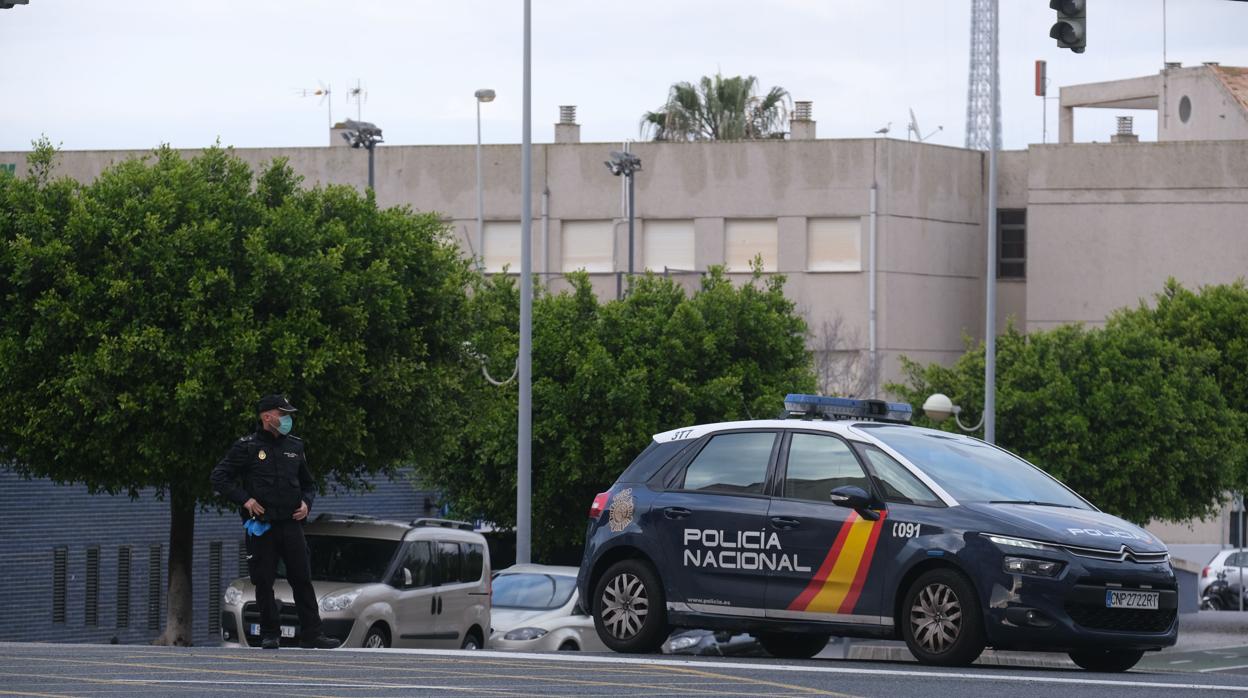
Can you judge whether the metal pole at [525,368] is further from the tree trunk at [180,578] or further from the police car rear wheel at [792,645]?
the police car rear wheel at [792,645]

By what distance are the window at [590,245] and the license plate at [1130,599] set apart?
46.3 m

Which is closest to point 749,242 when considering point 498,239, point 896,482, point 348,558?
point 498,239

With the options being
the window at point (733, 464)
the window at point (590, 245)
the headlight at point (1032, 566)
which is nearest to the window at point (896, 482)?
the headlight at point (1032, 566)

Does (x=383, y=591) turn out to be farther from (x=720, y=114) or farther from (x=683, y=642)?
(x=720, y=114)

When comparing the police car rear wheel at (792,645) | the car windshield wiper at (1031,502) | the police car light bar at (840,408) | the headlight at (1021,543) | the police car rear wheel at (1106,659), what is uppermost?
the police car light bar at (840,408)

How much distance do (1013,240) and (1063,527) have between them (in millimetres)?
49928

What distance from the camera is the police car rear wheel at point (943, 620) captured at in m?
12.1

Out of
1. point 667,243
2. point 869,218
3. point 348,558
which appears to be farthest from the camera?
point 667,243

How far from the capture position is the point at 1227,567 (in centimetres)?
5166

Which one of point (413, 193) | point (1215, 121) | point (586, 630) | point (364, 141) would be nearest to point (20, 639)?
point (586, 630)

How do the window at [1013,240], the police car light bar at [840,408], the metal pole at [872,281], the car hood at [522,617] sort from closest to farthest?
the police car light bar at [840,408]
the car hood at [522,617]
the metal pole at [872,281]
the window at [1013,240]

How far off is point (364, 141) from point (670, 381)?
18.5 meters

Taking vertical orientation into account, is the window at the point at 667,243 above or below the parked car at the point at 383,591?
above

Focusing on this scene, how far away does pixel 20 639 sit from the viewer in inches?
1124
